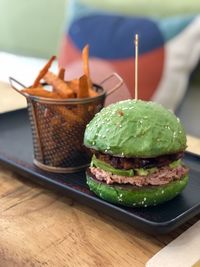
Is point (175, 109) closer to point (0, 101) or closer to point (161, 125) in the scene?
point (0, 101)

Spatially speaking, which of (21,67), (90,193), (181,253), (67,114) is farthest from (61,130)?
(21,67)

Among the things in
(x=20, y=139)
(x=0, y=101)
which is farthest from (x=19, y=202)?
(x=0, y=101)

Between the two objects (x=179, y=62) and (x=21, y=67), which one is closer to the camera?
(x=179, y=62)

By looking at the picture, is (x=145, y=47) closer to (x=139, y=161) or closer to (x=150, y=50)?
(x=150, y=50)

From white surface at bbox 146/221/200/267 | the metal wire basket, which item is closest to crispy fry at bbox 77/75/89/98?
the metal wire basket

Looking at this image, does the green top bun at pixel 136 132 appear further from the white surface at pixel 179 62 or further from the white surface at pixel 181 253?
the white surface at pixel 179 62

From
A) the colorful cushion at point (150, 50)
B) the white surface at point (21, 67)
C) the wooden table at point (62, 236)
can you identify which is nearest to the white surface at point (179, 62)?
the colorful cushion at point (150, 50)

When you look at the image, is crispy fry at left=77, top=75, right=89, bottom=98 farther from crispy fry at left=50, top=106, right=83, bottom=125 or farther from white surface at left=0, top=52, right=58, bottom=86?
white surface at left=0, top=52, right=58, bottom=86
